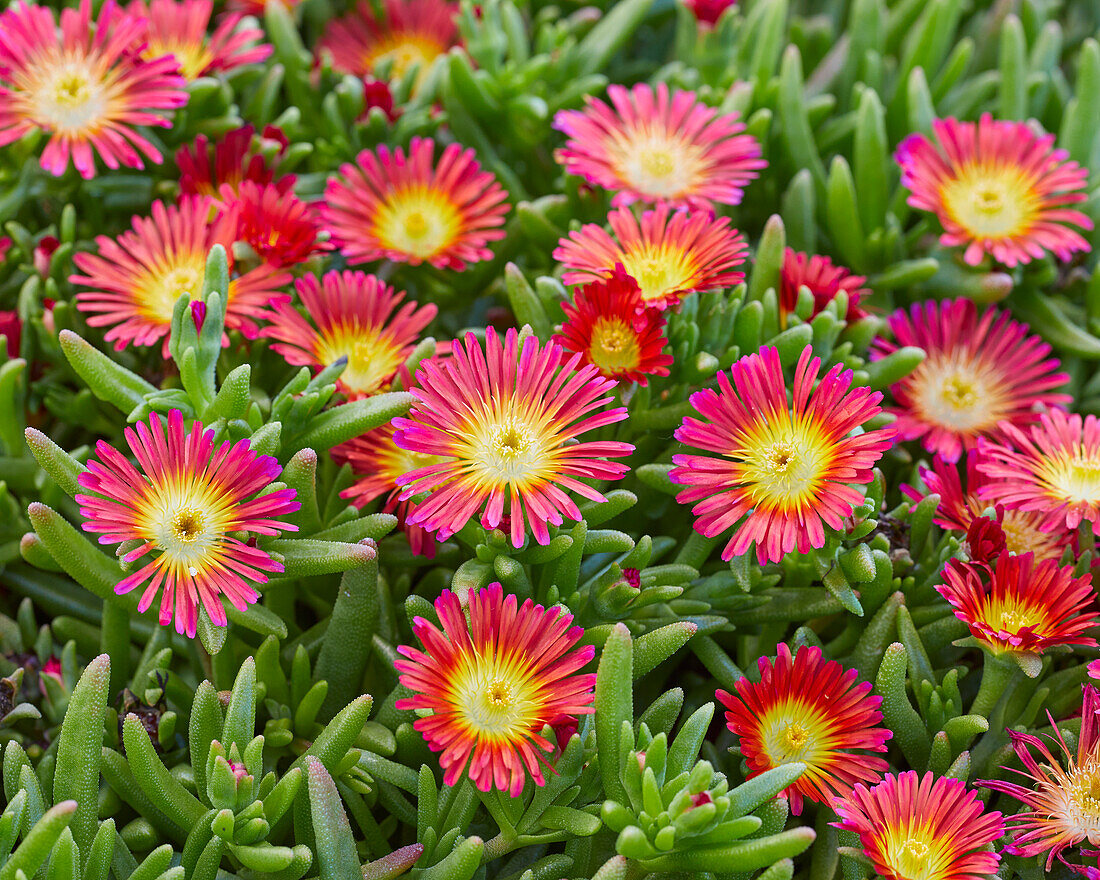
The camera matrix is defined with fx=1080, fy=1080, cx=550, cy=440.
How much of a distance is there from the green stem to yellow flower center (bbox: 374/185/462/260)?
79 centimetres

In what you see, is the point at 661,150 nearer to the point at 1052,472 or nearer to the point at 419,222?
the point at 419,222

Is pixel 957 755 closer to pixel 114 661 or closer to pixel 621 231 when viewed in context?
pixel 621 231

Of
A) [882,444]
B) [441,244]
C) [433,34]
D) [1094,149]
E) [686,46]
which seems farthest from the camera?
[433,34]

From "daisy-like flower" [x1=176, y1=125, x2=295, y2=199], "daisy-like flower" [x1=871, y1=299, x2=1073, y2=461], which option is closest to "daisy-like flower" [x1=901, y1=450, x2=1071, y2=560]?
"daisy-like flower" [x1=871, y1=299, x2=1073, y2=461]

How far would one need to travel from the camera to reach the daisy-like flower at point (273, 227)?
1.26m

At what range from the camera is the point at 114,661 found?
116cm

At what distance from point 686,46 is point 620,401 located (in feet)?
2.66

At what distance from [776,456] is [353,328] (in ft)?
1.71

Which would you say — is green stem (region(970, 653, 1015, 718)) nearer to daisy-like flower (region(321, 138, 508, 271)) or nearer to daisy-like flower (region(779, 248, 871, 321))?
daisy-like flower (region(779, 248, 871, 321))

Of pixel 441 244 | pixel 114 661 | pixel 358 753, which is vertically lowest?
pixel 358 753

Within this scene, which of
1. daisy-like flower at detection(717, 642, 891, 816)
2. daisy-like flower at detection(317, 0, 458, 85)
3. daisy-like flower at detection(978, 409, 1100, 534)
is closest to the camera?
daisy-like flower at detection(717, 642, 891, 816)

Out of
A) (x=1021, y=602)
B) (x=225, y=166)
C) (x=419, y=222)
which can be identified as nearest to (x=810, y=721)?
(x=1021, y=602)

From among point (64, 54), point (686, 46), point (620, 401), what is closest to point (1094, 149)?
point (686, 46)

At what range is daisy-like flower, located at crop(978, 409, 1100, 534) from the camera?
112 cm
